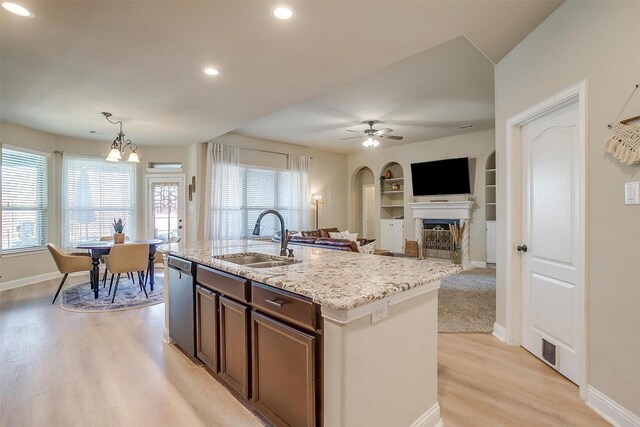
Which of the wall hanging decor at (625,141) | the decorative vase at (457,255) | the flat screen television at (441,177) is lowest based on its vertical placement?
the decorative vase at (457,255)

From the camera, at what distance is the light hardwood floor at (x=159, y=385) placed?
181cm

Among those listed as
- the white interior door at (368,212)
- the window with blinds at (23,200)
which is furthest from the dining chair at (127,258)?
the white interior door at (368,212)

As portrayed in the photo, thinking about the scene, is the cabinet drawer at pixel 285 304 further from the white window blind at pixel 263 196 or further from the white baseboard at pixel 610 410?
the white window blind at pixel 263 196

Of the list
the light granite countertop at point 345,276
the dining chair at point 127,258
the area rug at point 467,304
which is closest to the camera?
the light granite countertop at point 345,276

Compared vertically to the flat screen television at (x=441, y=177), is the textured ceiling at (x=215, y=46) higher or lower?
higher

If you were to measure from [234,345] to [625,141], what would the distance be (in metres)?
2.53

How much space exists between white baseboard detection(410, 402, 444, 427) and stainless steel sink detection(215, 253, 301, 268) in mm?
1140

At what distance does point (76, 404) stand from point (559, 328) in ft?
11.0

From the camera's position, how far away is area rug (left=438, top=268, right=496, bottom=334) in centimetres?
313

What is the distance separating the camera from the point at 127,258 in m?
4.23

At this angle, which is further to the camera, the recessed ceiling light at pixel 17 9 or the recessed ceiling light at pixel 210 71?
the recessed ceiling light at pixel 210 71

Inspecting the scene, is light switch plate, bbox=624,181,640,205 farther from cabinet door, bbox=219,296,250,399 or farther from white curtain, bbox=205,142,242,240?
white curtain, bbox=205,142,242,240

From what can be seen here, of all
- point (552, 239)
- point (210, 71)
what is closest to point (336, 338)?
point (552, 239)

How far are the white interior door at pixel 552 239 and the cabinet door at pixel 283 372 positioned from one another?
6.11 ft
